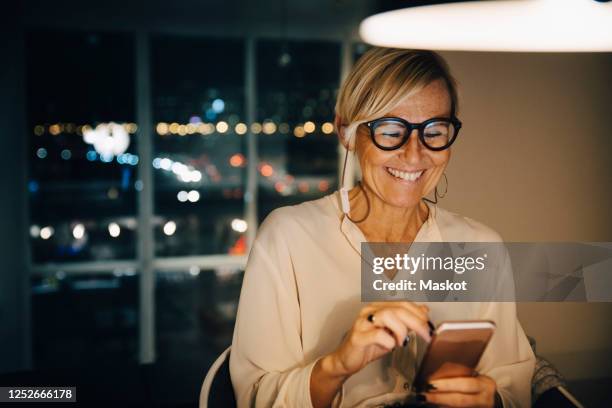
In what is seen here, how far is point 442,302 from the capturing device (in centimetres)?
110

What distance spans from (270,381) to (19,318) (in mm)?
3311

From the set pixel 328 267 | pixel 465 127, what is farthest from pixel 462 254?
pixel 465 127

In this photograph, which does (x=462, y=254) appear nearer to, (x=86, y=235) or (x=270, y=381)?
(x=270, y=381)

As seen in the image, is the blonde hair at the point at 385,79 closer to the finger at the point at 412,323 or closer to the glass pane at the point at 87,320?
the finger at the point at 412,323

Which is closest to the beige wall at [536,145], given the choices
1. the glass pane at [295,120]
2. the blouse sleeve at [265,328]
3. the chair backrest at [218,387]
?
the blouse sleeve at [265,328]

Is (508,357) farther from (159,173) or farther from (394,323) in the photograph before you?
(159,173)

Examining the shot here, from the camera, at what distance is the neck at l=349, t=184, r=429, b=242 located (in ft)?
3.79

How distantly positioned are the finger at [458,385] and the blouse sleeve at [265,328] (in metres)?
0.25

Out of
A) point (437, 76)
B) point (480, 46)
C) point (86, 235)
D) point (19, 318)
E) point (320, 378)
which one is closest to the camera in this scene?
point (480, 46)

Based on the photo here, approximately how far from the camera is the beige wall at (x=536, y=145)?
1.40 m

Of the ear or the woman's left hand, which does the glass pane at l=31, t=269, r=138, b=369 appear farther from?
the woman's left hand

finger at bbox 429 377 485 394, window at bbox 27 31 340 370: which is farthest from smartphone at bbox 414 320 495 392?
window at bbox 27 31 340 370

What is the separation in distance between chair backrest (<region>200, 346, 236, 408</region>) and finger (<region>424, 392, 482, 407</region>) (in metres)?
0.42

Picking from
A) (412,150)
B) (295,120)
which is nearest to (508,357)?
(412,150)
